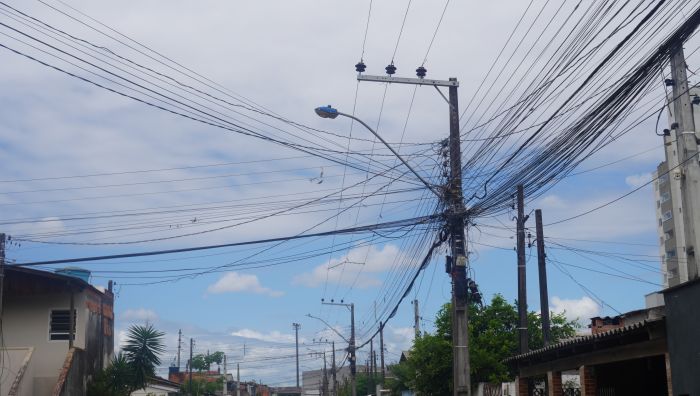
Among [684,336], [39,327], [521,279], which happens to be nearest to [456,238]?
[684,336]

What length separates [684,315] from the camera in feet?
51.3

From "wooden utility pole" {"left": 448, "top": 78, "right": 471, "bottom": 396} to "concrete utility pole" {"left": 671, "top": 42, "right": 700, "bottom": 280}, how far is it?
5.01m

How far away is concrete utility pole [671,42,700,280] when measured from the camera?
56.3 ft

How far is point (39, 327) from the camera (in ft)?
110

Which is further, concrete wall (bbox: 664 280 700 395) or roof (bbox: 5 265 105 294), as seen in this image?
roof (bbox: 5 265 105 294)

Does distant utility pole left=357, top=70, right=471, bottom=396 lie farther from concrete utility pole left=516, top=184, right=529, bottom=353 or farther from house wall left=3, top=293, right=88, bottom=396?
house wall left=3, top=293, right=88, bottom=396

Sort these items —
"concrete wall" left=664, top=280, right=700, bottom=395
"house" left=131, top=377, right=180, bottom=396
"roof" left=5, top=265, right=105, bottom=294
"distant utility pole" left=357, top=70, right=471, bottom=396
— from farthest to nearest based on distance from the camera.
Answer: "house" left=131, top=377, right=180, bottom=396, "roof" left=5, top=265, right=105, bottom=294, "distant utility pole" left=357, top=70, right=471, bottom=396, "concrete wall" left=664, top=280, right=700, bottom=395

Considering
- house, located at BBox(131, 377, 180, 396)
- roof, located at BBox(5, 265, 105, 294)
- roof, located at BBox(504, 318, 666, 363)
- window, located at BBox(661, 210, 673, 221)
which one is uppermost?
window, located at BBox(661, 210, 673, 221)

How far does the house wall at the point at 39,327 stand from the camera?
32938mm

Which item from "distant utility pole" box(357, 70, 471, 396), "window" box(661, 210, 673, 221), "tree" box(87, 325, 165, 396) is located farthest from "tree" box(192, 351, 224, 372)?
"distant utility pole" box(357, 70, 471, 396)

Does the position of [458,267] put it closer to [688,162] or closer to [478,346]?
[688,162]

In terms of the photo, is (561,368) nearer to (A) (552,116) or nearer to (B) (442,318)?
(A) (552,116)

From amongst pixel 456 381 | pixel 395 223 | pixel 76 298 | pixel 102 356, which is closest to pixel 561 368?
pixel 456 381

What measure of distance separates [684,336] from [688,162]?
12.4ft
